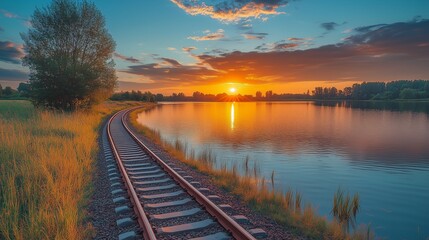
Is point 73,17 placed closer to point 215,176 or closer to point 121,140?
point 121,140

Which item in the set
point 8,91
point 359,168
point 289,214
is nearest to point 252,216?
point 289,214

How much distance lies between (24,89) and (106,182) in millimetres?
28715

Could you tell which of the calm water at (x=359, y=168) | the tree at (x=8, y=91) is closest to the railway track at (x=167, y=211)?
the calm water at (x=359, y=168)

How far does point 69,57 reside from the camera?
3397 cm

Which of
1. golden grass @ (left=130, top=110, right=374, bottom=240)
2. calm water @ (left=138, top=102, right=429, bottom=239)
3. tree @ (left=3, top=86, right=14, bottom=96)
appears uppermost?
tree @ (left=3, top=86, right=14, bottom=96)

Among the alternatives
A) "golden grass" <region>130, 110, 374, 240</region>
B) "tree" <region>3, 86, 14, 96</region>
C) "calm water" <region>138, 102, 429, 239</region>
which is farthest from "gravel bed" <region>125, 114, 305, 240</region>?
"tree" <region>3, 86, 14, 96</region>

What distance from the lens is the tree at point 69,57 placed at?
1225 inches

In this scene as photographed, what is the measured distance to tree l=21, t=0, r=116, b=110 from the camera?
102 ft

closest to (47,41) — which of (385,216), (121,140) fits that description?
(121,140)

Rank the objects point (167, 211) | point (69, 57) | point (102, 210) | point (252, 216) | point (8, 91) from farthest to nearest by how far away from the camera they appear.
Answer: point (8, 91) → point (69, 57) → point (102, 210) → point (252, 216) → point (167, 211)

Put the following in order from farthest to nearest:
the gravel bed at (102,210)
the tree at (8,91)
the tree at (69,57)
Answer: the tree at (8,91) → the tree at (69,57) → the gravel bed at (102,210)

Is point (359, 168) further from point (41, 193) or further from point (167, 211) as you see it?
point (41, 193)

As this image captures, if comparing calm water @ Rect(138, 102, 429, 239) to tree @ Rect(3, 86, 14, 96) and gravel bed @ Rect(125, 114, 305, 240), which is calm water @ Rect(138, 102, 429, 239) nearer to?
gravel bed @ Rect(125, 114, 305, 240)

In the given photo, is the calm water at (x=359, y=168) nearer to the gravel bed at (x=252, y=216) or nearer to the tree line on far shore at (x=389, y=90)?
the gravel bed at (x=252, y=216)
